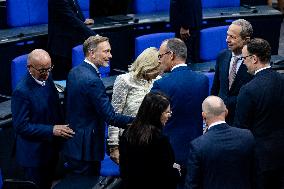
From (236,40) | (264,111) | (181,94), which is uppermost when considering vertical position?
(236,40)

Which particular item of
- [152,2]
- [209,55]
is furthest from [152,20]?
[209,55]

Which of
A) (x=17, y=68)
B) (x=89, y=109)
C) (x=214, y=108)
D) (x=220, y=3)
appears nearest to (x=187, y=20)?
(x=220, y=3)

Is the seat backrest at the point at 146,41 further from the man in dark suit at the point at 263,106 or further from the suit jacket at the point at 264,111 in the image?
the suit jacket at the point at 264,111

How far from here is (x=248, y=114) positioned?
4.06 metres

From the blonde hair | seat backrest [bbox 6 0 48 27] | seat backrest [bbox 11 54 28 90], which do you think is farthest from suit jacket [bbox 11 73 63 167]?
seat backrest [bbox 6 0 48 27]

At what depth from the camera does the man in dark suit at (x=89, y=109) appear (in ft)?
13.6

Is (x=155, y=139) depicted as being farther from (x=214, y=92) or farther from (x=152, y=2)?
(x=152, y=2)

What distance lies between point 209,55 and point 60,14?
63.5 inches

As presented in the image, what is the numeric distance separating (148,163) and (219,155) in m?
0.40

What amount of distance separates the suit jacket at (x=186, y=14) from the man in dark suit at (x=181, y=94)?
2661 mm

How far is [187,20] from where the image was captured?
22.4 feet

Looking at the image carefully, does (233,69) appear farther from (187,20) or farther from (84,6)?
(84,6)

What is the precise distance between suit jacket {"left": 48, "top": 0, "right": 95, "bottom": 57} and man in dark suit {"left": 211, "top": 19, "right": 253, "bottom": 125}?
2.03 metres

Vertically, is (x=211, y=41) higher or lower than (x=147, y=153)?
higher
